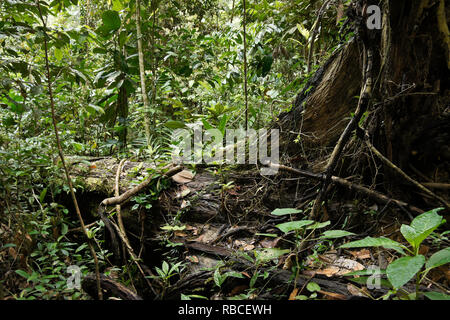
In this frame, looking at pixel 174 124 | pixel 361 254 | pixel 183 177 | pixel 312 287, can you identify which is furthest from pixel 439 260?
pixel 174 124

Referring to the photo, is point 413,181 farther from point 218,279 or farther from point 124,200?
point 124,200

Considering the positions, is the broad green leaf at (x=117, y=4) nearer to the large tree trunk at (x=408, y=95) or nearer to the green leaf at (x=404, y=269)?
the large tree trunk at (x=408, y=95)

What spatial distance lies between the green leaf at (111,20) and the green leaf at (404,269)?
3383 millimetres

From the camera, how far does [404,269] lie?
0.90 metres

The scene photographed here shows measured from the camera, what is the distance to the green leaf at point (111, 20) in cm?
293

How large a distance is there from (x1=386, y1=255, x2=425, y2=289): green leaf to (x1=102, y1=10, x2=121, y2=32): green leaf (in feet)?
11.1

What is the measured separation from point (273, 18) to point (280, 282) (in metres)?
3.17

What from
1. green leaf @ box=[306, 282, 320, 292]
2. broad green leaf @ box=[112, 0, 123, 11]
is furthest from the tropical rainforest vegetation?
broad green leaf @ box=[112, 0, 123, 11]

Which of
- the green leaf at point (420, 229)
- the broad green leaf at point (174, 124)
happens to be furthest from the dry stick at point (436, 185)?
the broad green leaf at point (174, 124)

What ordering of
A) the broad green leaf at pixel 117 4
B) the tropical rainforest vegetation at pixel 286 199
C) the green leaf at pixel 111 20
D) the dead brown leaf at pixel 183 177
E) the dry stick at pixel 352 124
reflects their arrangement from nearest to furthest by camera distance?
the tropical rainforest vegetation at pixel 286 199 → the dry stick at pixel 352 124 → the dead brown leaf at pixel 183 177 → the green leaf at pixel 111 20 → the broad green leaf at pixel 117 4

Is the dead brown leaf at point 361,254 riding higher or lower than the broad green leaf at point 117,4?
lower

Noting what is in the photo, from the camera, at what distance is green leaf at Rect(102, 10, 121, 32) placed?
2.93 m

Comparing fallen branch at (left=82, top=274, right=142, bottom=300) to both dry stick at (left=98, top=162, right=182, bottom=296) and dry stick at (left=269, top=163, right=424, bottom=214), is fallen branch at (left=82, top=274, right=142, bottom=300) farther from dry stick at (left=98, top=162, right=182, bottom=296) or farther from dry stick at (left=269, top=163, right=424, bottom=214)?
dry stick at (left=269, top=163, right=424, bottom=214)
